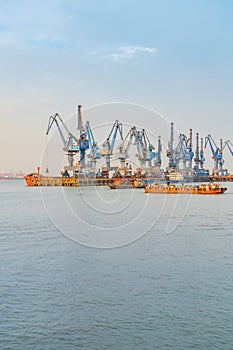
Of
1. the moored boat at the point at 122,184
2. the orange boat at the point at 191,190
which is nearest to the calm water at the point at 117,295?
the orange boat at the point at 191,190

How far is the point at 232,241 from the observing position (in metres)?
26.0

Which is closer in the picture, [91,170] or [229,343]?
[229,343]

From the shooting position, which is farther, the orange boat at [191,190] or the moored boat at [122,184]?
the moored boat at [122,184]

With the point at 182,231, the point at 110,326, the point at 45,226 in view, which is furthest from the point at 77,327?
the point at 45,226

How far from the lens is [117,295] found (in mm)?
15141

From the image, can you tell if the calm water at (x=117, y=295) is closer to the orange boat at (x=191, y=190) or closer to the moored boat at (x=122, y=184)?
the orange boat at (x=191, y=190)

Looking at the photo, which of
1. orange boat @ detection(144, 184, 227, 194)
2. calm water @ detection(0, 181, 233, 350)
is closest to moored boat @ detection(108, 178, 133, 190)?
orange boat @ detection(144, 184, 227, 194)

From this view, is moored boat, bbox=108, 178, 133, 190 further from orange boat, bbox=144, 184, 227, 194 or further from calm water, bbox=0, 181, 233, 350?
calm water, bbox=0, 181, 233, 350

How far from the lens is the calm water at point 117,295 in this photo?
11922 millimetres

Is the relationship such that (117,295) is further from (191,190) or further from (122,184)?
(122,184)

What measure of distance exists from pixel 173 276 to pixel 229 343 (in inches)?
240

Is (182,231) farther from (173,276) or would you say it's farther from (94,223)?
(173,276)

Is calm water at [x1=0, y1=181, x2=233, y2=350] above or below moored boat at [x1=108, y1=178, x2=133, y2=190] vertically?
below

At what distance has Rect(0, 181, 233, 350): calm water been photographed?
11.9 meters
